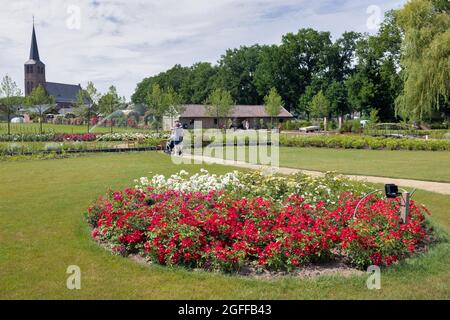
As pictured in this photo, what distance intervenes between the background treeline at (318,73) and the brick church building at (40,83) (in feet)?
81.4

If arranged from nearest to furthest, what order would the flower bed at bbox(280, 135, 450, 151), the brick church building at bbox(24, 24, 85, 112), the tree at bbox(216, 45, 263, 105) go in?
the flower bed at bbox(280, 135, 450, 151) → the tree at bbox(216, 45, 263, 105) → the brick church building at bbox(24, 24, 85, 112)

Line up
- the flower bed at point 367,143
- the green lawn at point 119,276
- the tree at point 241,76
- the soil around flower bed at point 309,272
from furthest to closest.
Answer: the tree at point 241,76, the flower bed at point 367,143, the soil around flower bed at point 309,272, the green lawn at point 119,276

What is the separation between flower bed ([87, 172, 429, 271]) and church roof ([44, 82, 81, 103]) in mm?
122000

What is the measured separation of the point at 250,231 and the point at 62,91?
131454 millimetres

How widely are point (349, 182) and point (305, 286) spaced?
16.8 ft

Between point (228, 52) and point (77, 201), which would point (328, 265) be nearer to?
point (77, 201)

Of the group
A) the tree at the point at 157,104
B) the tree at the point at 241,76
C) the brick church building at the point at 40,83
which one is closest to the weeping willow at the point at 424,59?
the tree at the point at 157,104

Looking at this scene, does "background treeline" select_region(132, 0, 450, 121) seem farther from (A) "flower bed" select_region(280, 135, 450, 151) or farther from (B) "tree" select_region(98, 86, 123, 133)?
(B) "tree" select_region(98, 86, 123, 133)

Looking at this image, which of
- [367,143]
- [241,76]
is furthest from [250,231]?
[241,76]

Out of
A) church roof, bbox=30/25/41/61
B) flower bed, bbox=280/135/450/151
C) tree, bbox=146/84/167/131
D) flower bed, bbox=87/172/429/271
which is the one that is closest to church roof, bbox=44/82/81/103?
church roof, bbox=30/25/41/61

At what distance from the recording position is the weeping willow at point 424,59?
33.5m

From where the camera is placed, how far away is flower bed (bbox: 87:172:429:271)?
6156 millimetres

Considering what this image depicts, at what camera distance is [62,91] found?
5025 inches

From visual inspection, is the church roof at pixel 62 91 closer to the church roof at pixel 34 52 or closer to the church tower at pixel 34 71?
the church tower at pixel 34 71
